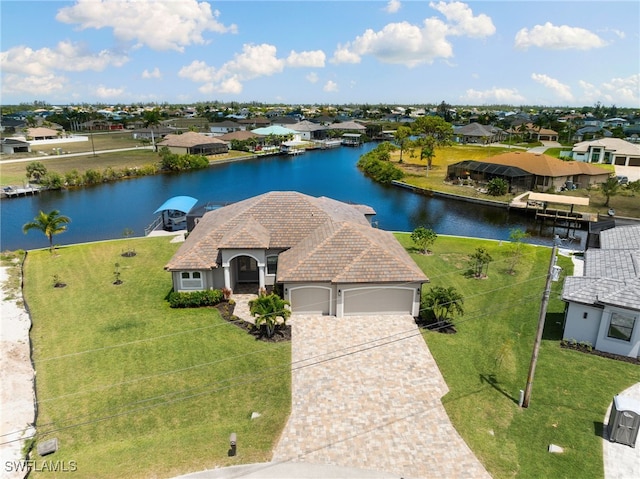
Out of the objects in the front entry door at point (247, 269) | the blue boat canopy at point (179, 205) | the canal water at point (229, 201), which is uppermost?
the blue boat canopy at point (179, 205)

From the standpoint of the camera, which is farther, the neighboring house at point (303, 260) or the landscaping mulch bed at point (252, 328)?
the neighboring house at point (303, 260)

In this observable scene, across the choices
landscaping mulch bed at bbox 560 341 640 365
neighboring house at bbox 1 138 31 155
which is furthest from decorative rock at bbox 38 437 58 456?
neighboring house at bbox 1 138 31 155

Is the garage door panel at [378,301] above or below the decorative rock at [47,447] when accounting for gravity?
above

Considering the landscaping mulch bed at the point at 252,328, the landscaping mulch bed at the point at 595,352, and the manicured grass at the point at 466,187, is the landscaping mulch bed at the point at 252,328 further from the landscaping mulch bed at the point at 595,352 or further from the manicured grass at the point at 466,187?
the manicured grass at the point at 466,187

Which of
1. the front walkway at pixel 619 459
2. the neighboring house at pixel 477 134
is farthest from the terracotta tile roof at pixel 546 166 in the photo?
the front walkway at pixel 619 459

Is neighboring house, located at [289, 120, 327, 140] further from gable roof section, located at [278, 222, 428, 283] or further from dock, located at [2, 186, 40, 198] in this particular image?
gable roof section, located at [278, 222, 428, 283]

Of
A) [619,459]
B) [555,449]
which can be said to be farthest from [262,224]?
[619,459]
